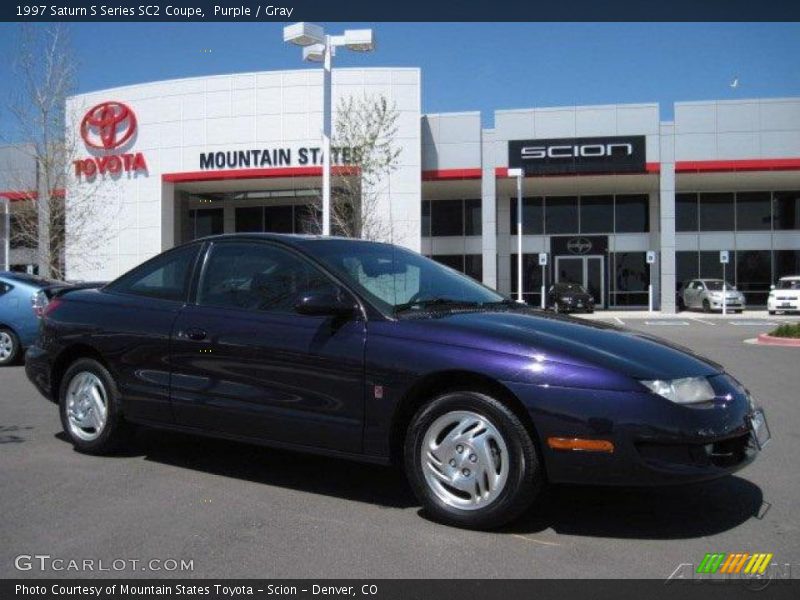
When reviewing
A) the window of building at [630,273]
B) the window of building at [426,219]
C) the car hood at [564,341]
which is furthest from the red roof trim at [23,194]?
the car hood at [564,341]

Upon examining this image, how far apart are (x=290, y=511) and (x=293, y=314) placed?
3.78 feet

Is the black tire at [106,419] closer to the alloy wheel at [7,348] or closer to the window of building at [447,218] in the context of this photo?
the alloy wheel at [7,348]

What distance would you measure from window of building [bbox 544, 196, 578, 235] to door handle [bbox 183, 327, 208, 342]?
30985 mm

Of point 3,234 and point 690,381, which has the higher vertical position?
point 3,234

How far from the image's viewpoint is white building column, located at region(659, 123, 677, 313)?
95.6 ft

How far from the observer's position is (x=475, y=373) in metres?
3.88

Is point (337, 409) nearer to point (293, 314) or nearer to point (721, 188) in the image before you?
point (293, 314)

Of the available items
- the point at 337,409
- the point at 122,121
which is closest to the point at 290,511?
the point at 337,409

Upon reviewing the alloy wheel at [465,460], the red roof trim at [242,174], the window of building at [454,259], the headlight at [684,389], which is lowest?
the alloy wheel at [465,460]

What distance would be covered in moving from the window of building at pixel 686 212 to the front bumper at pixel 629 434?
105 ft

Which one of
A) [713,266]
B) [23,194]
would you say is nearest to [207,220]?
[23,194]

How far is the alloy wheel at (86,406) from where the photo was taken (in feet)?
18.0

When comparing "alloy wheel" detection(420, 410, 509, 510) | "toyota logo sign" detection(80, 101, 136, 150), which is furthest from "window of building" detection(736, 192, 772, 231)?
"alloy wheel" detection(420, 410, 509, 510)

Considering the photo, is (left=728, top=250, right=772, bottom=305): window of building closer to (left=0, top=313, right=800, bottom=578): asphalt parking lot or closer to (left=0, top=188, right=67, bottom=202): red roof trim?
(left=0, top=188, right=67, bottom=202): red roof trim
